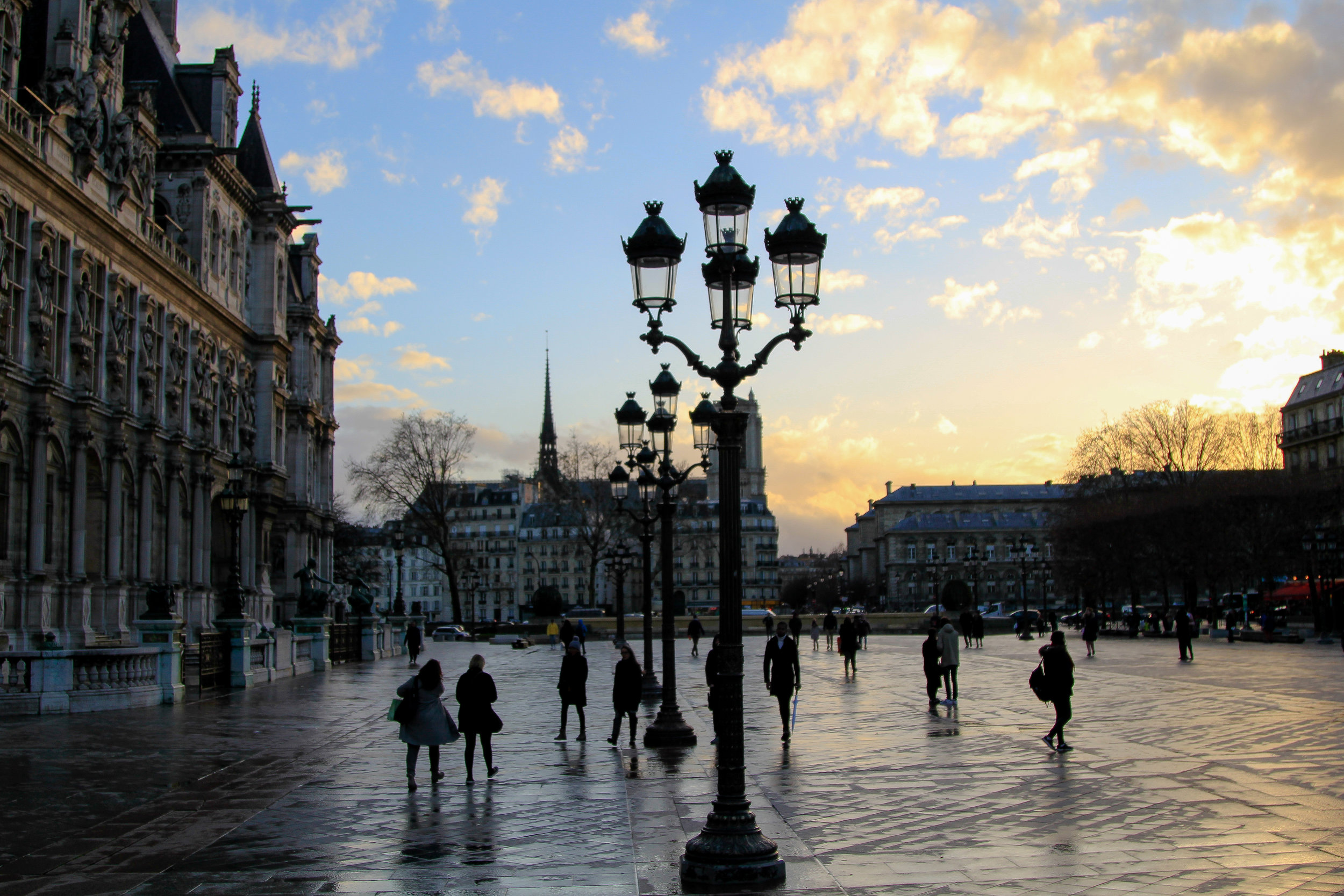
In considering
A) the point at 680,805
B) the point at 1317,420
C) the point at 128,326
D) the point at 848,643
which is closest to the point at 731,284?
the point at 680,805

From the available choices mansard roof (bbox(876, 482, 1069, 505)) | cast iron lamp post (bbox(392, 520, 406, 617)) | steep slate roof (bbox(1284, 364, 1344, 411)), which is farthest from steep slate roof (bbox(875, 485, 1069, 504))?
cast iron lamp post (bbox(392, 520, 406, 617))

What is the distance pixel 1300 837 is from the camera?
1023cm

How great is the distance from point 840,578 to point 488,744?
180 m

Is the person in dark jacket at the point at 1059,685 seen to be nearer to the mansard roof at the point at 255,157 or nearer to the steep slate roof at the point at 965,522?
the mansard roof at the point at 255,157

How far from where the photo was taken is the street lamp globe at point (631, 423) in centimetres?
2005

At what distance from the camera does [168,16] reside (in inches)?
2226

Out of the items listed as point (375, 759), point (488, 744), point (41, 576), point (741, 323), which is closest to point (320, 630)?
point (41, 576)

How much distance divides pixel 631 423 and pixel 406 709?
748 cm

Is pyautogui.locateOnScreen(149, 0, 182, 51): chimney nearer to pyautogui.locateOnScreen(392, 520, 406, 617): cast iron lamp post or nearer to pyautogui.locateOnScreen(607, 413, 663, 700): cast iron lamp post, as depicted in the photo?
pyautogui.locateOnScreen(392, 520, 406, 617): cast iron lamp post

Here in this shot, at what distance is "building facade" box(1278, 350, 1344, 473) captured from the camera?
90000 millimetres

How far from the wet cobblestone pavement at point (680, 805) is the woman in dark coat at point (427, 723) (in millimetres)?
358

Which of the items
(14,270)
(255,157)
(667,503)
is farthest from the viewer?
(255,157)

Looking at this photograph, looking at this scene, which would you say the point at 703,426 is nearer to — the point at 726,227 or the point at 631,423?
the point at 631,423

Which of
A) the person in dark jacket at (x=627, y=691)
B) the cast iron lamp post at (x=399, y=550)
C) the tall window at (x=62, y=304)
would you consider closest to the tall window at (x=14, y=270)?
the tall window at (x=62, y=304)
